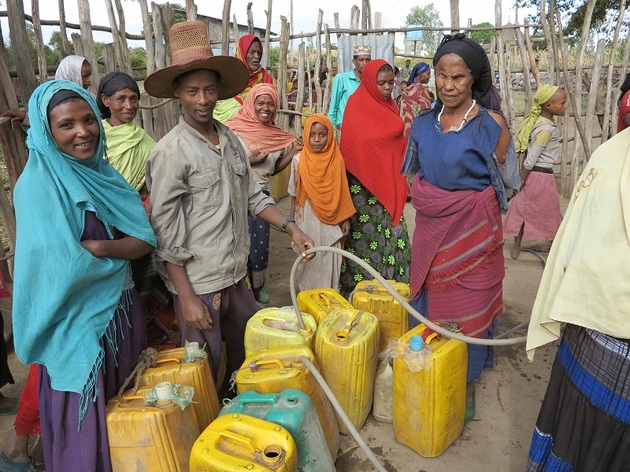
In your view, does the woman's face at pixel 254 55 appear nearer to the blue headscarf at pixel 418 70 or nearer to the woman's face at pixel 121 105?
the woman's face at pixel 121 105

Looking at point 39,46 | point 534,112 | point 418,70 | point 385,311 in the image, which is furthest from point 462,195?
point 418,70

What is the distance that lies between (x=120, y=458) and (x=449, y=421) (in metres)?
1.49

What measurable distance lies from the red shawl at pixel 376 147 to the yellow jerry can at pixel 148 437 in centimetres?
226

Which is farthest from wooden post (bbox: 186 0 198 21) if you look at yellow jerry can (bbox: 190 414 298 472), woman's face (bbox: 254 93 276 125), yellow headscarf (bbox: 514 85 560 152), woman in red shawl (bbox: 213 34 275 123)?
yellow jerry can (bbox: 190 414 298 472)

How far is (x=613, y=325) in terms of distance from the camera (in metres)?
1.25

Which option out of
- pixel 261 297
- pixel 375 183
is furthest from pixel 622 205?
pixel 261 297

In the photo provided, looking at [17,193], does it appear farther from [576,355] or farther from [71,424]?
[576,355]

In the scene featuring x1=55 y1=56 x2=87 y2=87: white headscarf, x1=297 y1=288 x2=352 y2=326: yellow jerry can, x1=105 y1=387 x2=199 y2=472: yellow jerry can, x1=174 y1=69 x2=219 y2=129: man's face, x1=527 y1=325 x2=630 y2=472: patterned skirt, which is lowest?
x1=105 y1=387 x2=199 y2=472: yellow jerry can

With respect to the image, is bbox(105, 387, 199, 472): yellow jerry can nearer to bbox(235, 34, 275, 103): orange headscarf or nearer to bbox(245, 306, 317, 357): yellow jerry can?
bbox(245, 306, 317, 357): yellow jerry can

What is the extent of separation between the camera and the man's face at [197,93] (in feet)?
6.92

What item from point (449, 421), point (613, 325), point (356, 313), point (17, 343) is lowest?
point (449, 421)

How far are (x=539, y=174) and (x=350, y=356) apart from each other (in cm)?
328

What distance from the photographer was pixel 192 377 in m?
2.03

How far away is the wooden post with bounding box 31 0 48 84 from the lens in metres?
3.67
